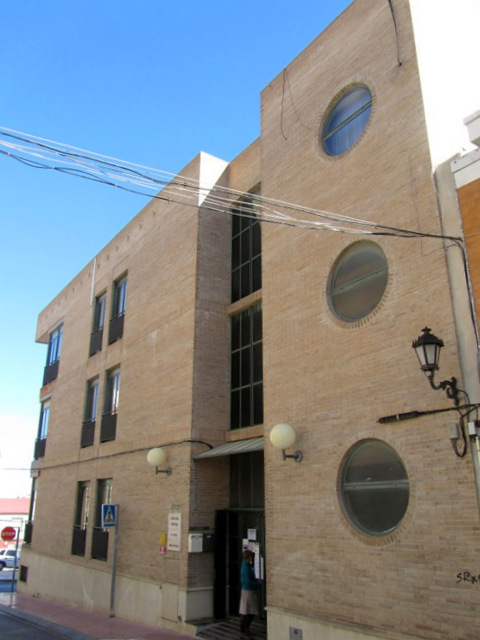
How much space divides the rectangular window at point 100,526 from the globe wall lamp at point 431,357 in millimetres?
11740

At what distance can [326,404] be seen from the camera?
942 cm

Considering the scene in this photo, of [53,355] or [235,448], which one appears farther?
[53,355]

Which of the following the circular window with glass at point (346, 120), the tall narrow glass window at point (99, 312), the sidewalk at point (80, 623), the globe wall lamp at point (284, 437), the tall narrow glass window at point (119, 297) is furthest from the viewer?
the tall narrow glass window at point (99, 312)

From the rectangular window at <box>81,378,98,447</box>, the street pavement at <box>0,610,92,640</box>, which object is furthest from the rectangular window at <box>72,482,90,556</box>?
the street pavement at <box>0,610,92,640</box>

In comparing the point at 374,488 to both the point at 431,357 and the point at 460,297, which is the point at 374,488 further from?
→ the point at 460,297

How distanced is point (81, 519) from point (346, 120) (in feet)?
48.4

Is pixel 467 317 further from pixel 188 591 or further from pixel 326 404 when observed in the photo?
pixel 188 591

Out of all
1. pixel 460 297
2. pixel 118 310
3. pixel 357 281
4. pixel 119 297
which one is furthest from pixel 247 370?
pixel 119 297

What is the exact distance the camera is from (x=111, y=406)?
59.8 feet

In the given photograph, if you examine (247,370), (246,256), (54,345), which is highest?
(54,345)

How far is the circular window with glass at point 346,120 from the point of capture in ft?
33.4

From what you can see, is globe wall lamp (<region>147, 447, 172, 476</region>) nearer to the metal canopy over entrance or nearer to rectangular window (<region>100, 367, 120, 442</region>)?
the metal canopy over entrance

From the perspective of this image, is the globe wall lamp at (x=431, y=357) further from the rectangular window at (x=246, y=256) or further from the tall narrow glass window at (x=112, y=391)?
the tall narrow glass window at (x=112, y=391)

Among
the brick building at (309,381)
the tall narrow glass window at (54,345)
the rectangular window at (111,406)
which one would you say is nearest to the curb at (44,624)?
the brick building at (309,381)
